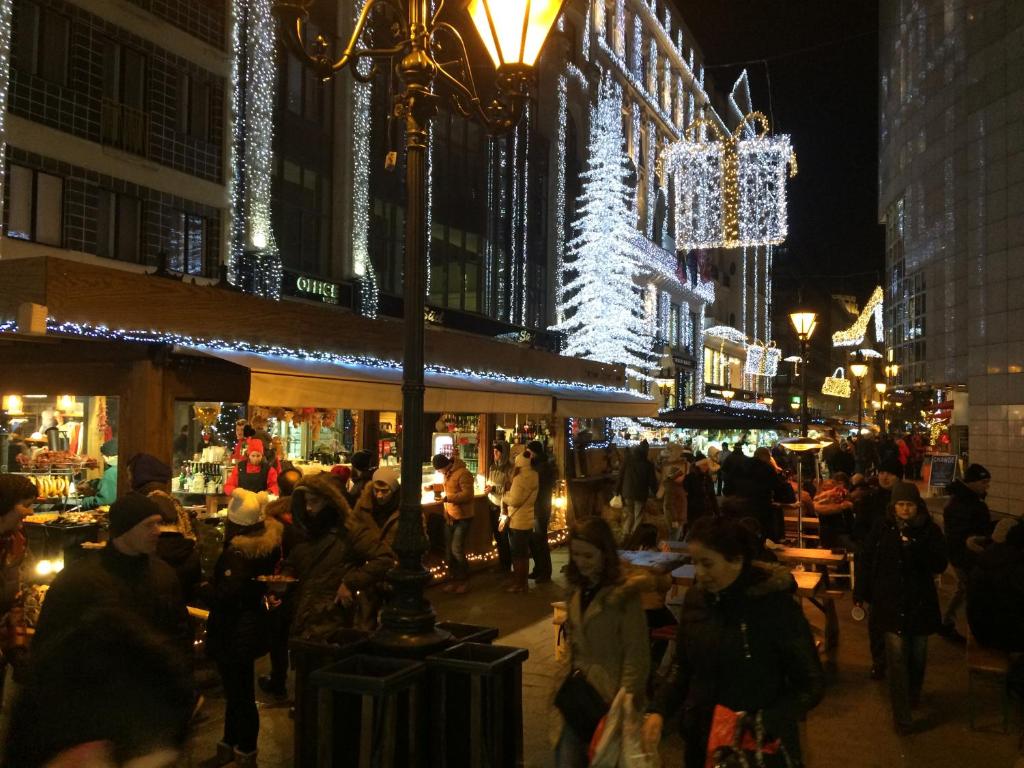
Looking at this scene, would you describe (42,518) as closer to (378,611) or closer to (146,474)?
(146,474)

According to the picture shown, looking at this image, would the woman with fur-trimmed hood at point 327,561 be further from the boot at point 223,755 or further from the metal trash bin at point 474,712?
the metal trash bin at point 474,712

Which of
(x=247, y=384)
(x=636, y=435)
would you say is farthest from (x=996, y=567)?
(x=636, y=435)

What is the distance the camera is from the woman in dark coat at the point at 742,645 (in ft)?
11.3

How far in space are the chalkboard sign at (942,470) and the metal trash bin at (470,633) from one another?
760 inches

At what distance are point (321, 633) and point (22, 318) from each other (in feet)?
12.7

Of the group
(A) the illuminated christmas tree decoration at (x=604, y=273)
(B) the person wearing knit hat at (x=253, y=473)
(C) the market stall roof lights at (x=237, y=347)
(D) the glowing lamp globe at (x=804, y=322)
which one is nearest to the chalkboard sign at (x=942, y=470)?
(D) the glowing lamp globe at (x=804, y=322)

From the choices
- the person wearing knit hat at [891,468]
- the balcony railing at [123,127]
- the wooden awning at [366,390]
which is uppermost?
the balcony railing at [123,127]

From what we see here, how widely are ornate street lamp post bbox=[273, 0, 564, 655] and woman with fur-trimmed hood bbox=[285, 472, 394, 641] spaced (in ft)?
1.79

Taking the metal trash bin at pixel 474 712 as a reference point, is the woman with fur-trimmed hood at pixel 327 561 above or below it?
above

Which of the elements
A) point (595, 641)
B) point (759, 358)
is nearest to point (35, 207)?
point (595, 641)

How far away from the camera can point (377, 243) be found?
22.3 metres

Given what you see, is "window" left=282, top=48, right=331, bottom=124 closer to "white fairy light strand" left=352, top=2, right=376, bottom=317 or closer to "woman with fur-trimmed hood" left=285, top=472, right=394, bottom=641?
"white fairy light strand" left=352, top=2, right=376, bottom=317

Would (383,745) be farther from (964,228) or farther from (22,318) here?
(964,228)

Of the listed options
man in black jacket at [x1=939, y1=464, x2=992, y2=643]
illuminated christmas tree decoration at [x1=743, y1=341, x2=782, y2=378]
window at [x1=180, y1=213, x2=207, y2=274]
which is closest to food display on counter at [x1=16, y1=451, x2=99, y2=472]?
window at [x1=180, y1=213, x2=207, y2=274]
